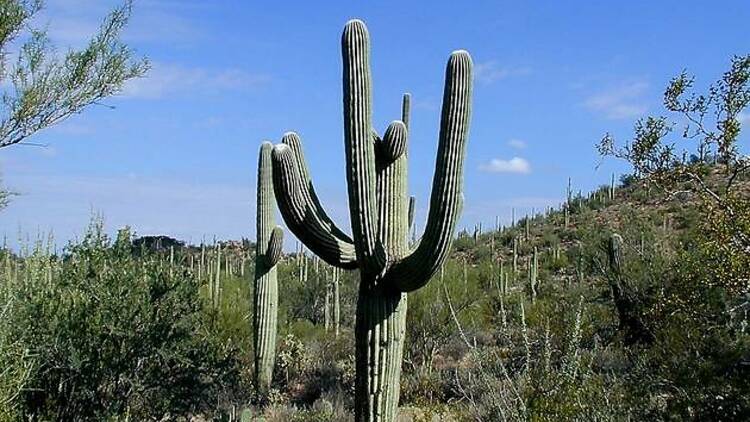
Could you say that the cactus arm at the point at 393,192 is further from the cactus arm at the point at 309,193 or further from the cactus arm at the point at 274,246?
the cactus arm at the point at 274,246

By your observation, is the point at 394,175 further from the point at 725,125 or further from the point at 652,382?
the point at 725,125

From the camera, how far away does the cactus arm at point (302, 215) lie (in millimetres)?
7203

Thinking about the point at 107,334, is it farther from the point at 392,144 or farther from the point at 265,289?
the point at 265,289

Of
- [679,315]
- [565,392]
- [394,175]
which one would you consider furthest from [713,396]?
[394,175]

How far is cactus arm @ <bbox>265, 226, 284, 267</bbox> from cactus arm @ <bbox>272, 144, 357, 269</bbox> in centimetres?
473

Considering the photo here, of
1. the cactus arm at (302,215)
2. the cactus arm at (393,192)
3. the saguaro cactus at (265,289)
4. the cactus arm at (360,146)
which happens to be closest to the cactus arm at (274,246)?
the saguaro cactus at (265,289)

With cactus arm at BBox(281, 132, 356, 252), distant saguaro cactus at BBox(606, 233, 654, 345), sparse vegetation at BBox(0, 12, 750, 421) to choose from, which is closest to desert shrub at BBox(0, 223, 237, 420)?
sparse vegetation at BBox(0, 12, 750, 421)

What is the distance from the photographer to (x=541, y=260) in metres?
27.3

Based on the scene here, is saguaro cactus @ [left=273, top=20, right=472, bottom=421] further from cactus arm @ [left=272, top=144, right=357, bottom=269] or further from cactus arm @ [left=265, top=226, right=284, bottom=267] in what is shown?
cactus arm @ [left=265, top=226, right=284, bottom=267]

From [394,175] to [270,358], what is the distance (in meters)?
5.65

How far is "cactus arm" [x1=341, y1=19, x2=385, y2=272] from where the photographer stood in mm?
7074

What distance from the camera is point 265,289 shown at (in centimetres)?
1238

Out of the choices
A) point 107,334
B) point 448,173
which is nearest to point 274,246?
point 107,334

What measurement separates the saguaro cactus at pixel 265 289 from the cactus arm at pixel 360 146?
5236 mm
